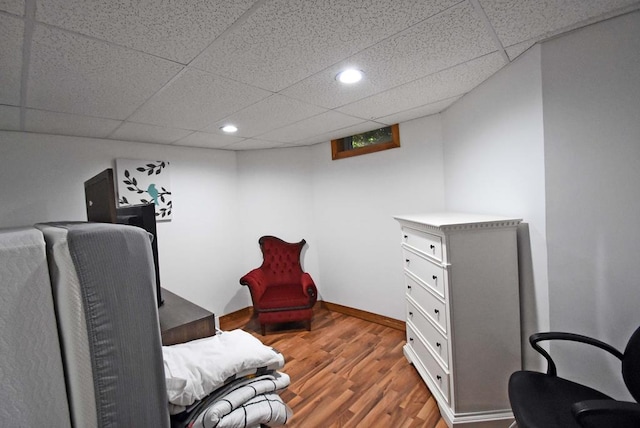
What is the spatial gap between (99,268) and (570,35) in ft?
7.35

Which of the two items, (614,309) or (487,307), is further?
(487,307)

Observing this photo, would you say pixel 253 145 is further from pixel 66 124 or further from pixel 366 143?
pixel 66 124

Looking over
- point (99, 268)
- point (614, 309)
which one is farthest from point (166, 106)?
point (614, 309)

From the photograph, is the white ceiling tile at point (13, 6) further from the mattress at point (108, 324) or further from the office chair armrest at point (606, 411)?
the office chair armrest at point (606, 411)

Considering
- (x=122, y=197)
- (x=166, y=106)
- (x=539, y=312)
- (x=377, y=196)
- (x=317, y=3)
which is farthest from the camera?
(x=377, y=196)

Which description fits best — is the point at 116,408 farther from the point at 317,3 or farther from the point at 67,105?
the point at 67,105

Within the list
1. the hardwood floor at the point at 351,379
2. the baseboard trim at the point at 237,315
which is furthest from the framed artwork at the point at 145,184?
the hardwood floor at the point at 351,379

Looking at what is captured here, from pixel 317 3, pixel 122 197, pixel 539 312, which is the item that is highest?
pixel 317 3

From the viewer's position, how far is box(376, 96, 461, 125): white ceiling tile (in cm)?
245

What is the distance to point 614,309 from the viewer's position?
1382 millimetres

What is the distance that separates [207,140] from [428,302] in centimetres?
289

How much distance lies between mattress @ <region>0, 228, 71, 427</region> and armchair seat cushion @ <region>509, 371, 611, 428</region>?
168cm

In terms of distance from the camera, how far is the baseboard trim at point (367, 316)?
319cm

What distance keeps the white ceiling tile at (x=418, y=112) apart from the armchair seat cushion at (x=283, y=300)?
225 centimetres
